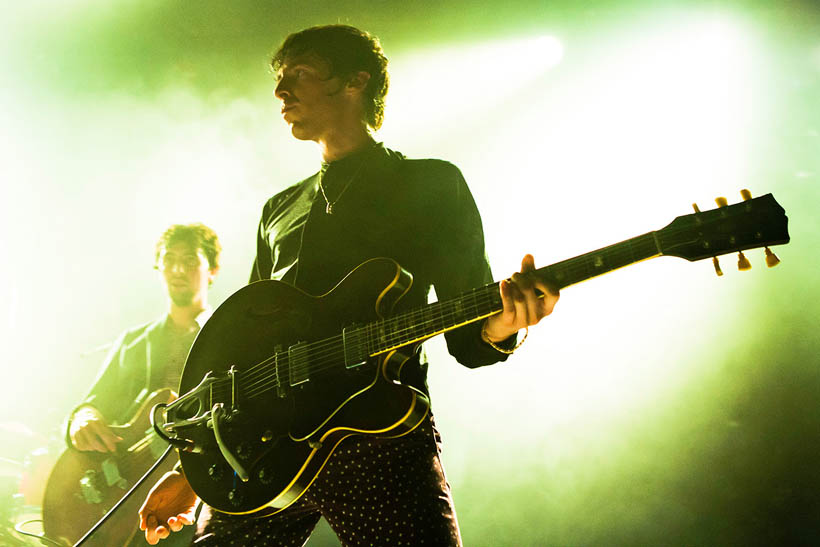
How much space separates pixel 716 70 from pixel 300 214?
274cm

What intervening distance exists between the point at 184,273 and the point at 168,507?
7.38 feet

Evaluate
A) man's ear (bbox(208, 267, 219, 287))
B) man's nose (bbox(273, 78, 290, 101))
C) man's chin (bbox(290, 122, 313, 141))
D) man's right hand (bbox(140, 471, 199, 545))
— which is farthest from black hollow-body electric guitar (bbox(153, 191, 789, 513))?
man's ear (bbox(208, 267, 219, 287))

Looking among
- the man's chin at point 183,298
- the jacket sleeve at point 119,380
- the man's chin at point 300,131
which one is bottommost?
the jacket sleeve at point 119,380

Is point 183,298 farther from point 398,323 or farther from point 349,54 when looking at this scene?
point 398,323

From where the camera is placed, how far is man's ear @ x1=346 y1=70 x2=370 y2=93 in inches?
88.6

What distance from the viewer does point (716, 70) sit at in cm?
330

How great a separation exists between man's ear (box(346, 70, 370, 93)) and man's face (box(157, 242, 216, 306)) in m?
2.09

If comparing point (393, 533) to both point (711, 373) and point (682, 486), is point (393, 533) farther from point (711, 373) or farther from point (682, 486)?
point (711, 373)

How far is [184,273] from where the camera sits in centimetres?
376

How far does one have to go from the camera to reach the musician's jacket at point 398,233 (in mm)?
1694

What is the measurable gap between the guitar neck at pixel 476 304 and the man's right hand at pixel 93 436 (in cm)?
217

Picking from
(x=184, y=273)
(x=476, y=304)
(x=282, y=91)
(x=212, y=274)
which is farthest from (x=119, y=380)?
(x=476, y=304)

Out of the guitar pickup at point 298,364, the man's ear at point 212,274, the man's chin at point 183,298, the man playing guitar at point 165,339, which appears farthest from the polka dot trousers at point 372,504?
the man's ear at point 212,274

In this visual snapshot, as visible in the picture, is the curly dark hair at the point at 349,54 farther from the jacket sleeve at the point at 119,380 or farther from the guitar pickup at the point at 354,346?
the jacket sleeve at the point at 119,380
